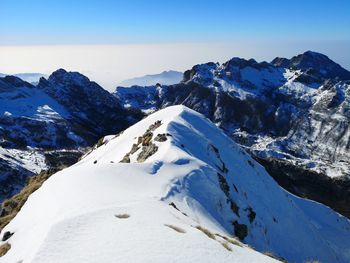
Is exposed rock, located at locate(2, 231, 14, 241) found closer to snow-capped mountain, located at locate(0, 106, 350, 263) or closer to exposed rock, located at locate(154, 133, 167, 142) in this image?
snow-capped mountain, located at locate(0, 106, 350, 263)

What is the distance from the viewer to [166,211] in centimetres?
2889

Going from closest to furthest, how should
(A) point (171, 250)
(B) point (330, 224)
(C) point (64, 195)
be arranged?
1. (A) point (171, 250)
2. (C) point (64, 195)
3. (B) point (330, 224)

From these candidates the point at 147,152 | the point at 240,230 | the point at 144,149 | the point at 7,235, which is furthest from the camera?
the point at 144,149

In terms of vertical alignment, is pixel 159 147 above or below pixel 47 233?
below

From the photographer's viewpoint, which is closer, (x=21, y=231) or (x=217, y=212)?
(x=21, y=231)

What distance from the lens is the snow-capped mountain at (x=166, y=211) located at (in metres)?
20.9

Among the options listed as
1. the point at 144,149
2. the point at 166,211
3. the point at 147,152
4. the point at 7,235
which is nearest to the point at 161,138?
A: the point at 144,149

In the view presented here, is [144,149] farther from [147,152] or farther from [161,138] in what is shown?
[161,138]

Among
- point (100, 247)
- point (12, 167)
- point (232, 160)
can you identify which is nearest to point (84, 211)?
point (100, 247)

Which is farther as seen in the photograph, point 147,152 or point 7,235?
point 147,152

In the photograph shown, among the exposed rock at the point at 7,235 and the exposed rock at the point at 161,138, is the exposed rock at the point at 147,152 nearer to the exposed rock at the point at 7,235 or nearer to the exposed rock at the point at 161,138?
the exposed rock at the point at 161,138

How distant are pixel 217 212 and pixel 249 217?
1008cm

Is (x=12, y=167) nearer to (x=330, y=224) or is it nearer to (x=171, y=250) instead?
(x=330, y=224)

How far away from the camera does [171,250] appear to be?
20109 millimetres
